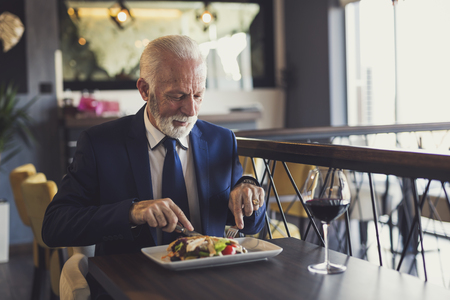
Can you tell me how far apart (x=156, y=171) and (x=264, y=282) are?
2.38 ft

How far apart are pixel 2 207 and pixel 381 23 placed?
4480 millimetres

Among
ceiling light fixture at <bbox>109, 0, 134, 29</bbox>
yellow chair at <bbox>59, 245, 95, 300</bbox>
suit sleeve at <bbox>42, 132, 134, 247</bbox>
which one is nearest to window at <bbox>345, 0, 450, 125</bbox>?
ceiling light fixture at <bbox>109, 0, 134, 29</bbox>

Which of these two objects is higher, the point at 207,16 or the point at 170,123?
the point at 207,16

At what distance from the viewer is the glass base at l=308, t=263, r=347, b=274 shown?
115 centimetres

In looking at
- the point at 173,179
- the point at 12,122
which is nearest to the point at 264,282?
the point at 173,179

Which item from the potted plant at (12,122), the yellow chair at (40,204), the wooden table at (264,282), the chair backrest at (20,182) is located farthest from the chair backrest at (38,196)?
the potted plant at (12,122)

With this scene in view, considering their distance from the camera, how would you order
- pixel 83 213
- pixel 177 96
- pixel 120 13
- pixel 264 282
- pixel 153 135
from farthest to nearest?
pixel 120 13 → pixel 153 135 → pixel 177 96 → pixel 83 213 → pixel 264 282

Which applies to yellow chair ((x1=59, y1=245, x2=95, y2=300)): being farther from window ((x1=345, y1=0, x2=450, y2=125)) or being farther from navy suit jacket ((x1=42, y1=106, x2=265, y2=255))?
window ((x1=345, y1=0, x2=450, y2=125))

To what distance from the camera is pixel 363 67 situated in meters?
6.01

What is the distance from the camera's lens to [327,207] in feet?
3.78

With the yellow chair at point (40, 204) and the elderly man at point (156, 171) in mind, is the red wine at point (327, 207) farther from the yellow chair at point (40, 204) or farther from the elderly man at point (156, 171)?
the yellow chair at point (40, 204)

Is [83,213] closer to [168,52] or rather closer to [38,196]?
[168,52]

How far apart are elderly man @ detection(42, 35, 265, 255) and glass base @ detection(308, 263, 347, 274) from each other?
345mm

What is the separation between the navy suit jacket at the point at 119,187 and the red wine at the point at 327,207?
21.1 inches
